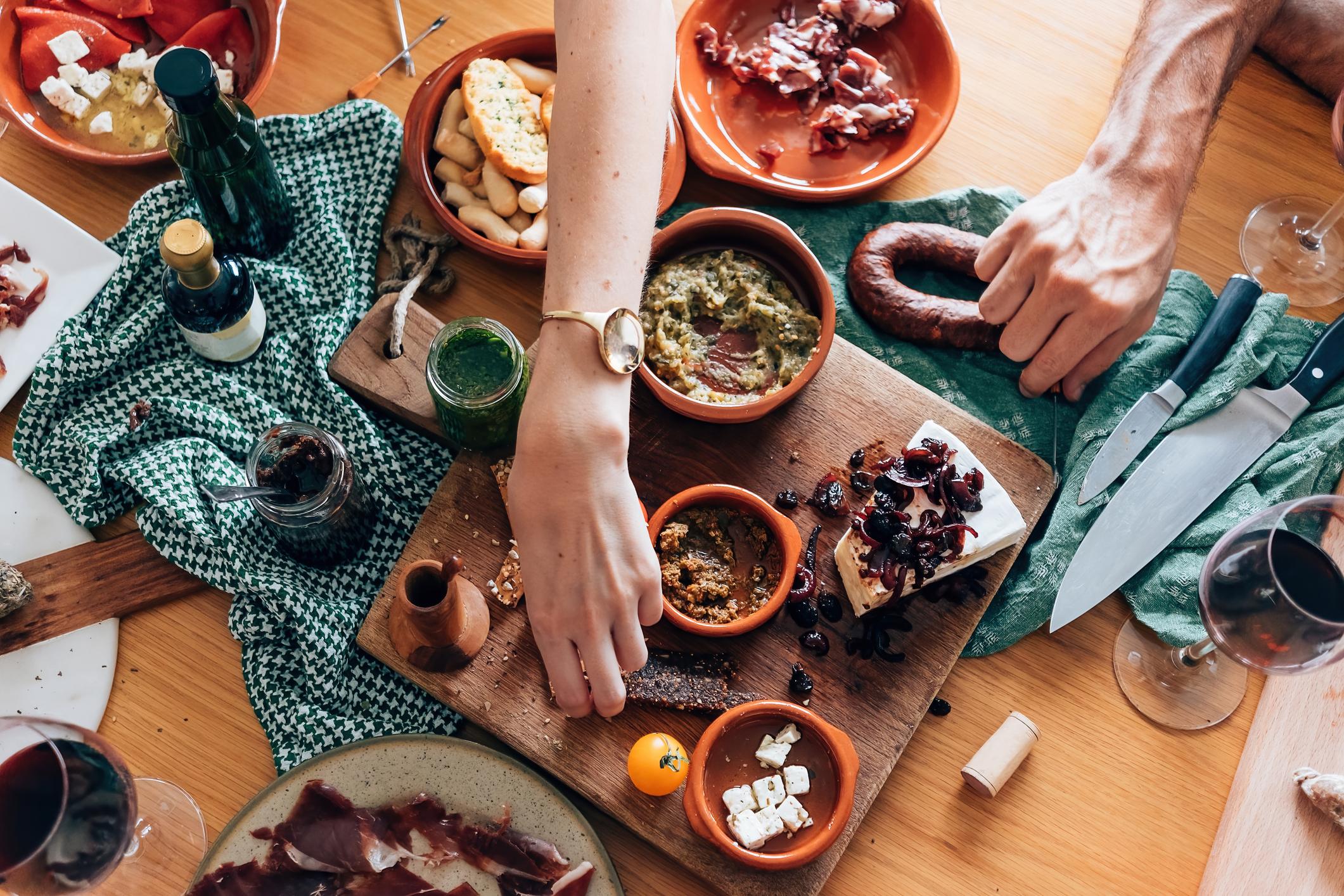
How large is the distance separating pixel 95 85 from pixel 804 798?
1867mm

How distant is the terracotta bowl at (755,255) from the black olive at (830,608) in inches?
13.5

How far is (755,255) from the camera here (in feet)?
6.02

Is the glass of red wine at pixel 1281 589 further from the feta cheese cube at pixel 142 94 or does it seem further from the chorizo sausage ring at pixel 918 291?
the feta cheese cube at pixel 142 94

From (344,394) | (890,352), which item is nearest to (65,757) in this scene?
(344,394)

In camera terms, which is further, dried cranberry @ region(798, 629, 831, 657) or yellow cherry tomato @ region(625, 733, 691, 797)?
dried cranberry @ region(798, 629, 831, 657)

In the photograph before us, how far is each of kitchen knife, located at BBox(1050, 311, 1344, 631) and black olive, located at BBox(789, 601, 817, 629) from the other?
0.42 meters

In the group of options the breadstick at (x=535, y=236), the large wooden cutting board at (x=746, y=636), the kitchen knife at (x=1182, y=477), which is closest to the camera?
the large wooden cutting board at (x=746, y=636)

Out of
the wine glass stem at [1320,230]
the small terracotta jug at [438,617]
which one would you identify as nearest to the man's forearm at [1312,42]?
the wine glass stem at [1320,230]

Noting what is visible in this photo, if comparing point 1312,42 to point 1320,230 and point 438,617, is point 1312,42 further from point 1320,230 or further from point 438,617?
point 438,617

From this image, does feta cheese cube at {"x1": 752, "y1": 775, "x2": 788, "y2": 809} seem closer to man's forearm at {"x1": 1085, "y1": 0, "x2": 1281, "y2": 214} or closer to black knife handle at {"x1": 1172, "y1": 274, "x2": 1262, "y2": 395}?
black knife handle at {"x1": 1172, "y1": 274, "x2": 1262, "y2": 395}

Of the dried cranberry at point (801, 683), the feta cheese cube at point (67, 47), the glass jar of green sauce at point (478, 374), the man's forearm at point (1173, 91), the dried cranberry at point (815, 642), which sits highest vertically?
the man's forearm at point (1173, 91)

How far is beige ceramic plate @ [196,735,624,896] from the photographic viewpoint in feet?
5.06

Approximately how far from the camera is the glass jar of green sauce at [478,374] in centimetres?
165

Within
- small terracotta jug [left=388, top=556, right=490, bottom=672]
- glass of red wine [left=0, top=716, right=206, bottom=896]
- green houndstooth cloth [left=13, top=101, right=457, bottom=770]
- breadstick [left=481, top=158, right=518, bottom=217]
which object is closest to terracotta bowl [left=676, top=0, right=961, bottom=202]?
breadstick [left=481, top=158, right=518, bottom=217]
